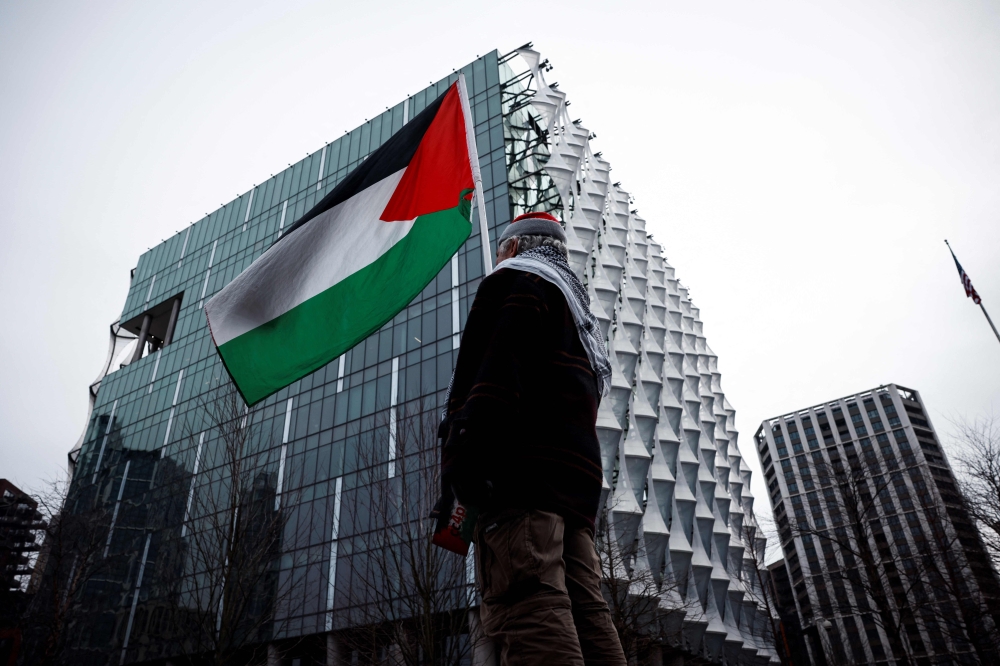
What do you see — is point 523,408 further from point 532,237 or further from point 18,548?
point 18,548

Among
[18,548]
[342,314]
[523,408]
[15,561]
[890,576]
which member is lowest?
[523,408]

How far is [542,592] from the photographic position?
2.44 meters

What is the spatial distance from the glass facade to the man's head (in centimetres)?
1896

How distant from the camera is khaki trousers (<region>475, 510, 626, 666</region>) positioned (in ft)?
7.81

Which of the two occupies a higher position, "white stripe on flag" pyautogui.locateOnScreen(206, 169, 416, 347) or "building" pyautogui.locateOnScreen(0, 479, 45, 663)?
"building" pyautogui.locateOnScreen(0, 479, 45, 663)

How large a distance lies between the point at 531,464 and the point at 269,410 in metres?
40.2

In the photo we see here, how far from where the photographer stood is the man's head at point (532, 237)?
3.46 metres

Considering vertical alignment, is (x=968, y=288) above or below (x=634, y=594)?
above

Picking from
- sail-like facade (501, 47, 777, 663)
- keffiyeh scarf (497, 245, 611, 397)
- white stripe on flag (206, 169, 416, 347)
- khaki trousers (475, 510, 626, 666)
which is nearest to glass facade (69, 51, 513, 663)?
sail-like facade (501, 47, 777, 663)

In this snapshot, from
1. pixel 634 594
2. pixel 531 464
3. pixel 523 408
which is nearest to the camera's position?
pixel 531 464

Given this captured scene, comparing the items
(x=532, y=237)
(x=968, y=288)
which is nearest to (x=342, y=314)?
(x=532, y=237)

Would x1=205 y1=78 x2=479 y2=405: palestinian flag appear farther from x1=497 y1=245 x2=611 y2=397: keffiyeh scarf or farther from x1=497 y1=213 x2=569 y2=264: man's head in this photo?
x1=497 y1=245 x2=611 y2=397: keffiyeh scarf

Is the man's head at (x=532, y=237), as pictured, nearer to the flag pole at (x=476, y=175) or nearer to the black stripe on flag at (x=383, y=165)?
the flag pole at (x=476, y=175)

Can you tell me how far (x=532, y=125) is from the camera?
41094 millimetres
